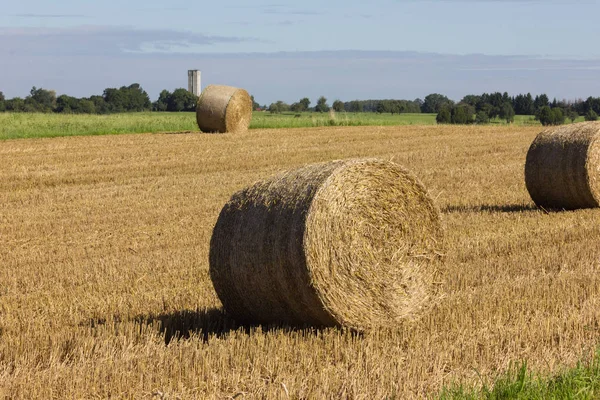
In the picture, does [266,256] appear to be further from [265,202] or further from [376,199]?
[376,199]

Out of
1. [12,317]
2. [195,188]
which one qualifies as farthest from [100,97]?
[12,317]

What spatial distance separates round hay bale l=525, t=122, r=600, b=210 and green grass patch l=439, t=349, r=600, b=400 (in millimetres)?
7983

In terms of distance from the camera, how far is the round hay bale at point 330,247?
6.45m

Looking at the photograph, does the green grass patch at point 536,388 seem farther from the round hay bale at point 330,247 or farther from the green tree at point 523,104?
the green tree at point 523,104

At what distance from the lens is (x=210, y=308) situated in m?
7.43

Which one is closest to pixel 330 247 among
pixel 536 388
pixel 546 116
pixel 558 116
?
pixel 536 388

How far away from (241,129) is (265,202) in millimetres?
22287

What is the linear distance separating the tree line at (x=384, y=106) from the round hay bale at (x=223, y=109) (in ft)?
63.2

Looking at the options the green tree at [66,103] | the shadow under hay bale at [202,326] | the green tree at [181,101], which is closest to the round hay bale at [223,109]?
the shadow under hay bale at [202,326]

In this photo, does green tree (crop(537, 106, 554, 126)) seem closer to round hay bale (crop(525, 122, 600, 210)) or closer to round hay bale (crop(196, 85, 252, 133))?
round hay bale (crop(196, 85, 252, 133))

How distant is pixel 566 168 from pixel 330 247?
24.6 feet

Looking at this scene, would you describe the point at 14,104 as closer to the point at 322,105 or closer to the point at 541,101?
the point at 322,105

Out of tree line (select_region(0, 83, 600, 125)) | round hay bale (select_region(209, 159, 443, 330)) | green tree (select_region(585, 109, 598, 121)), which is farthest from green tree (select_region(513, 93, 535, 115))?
round hay bale (select_region(209, 159, 443, 330))

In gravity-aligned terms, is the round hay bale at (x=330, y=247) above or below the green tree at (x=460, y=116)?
below
